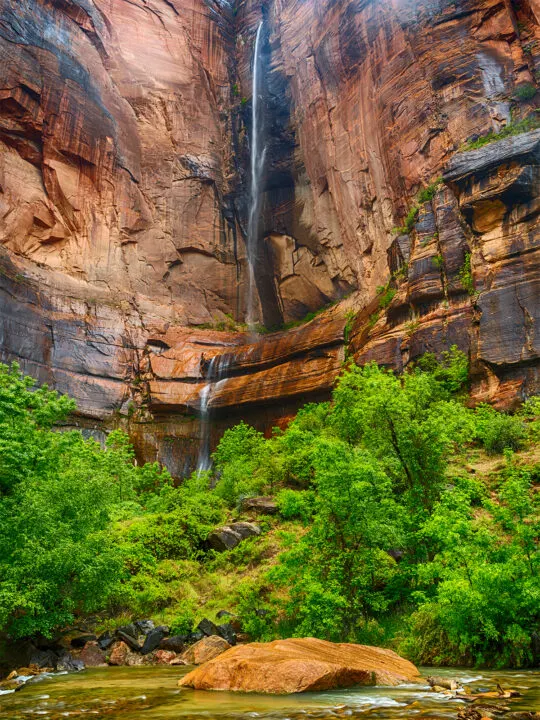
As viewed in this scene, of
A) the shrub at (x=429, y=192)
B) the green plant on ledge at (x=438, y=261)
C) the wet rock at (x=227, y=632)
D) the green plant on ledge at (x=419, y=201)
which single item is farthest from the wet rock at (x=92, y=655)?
the shrub at (x=429, y=192)

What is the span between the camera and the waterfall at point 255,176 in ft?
169

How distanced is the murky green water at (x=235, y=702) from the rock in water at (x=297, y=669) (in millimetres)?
225

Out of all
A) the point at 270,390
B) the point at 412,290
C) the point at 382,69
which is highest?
the point at 382,69

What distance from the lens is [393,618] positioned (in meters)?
12.5

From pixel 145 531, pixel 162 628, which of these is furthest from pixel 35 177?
pixel 162 628

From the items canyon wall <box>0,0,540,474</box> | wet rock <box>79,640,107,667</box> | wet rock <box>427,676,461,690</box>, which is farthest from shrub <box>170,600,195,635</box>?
canyon wall <box>0,0,540,474</box>

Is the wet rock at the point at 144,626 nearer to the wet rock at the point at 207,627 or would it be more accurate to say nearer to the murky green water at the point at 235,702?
the wet rock at the point at 207,627

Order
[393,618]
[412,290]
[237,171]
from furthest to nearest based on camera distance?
[237,171], [412,290], [393,618]

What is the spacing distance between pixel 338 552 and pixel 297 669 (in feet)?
12.4

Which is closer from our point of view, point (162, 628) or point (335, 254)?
point (162, 628)

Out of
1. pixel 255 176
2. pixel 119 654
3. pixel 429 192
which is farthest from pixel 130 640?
A: pixel 255 176

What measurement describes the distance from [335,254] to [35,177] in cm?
2309

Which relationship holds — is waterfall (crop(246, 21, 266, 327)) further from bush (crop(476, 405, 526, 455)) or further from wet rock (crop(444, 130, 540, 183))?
bush (crop(476, 405, 526, 455))

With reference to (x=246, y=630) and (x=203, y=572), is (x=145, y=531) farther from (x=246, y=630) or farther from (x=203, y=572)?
(x=246, y=630)
